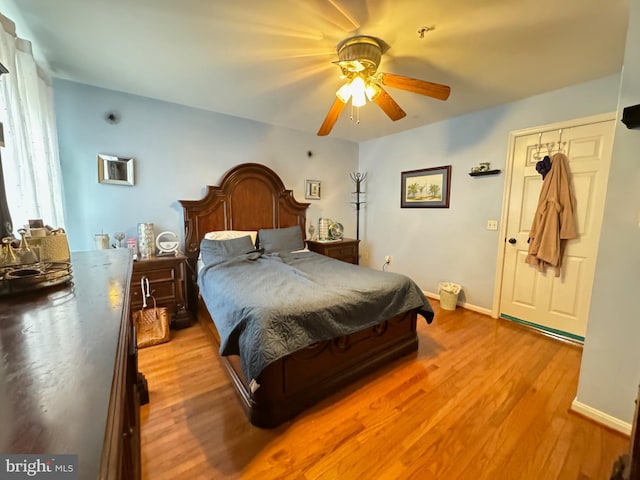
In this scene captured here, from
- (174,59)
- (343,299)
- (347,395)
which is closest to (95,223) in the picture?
(174,59)

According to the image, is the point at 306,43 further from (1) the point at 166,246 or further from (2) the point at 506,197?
(2) the point at 506,197

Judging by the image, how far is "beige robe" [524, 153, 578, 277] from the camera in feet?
8.23

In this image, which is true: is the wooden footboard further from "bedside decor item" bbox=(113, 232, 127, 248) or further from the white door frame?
"bedside decor item" bbox=(113, 232, 127, 248)

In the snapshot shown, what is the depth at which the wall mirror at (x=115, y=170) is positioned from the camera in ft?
8.67

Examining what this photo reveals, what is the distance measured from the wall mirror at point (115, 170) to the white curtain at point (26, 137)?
470 millimetres

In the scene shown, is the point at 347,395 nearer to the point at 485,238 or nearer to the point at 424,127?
the point at 485,238

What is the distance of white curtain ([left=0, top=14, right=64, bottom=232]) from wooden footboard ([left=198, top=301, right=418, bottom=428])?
1.66 metres

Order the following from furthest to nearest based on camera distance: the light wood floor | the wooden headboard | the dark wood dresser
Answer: the wooden headboard
the light wood floor
the dark wood dresser

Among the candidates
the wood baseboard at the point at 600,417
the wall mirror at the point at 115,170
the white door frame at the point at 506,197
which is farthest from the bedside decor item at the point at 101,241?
the white door frame at the point at 506,197

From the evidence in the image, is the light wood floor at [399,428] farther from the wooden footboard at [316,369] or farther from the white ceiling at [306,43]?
the white ceiling at [306,43]

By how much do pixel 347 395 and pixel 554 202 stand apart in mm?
2613

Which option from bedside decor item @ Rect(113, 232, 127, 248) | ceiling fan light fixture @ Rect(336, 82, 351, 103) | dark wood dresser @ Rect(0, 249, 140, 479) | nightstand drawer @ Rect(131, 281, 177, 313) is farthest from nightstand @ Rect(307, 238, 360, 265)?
dark wood dresser @ Rect(0, 249, 140, 479)

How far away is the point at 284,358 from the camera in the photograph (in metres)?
1.62

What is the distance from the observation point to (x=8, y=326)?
2.19 feet
